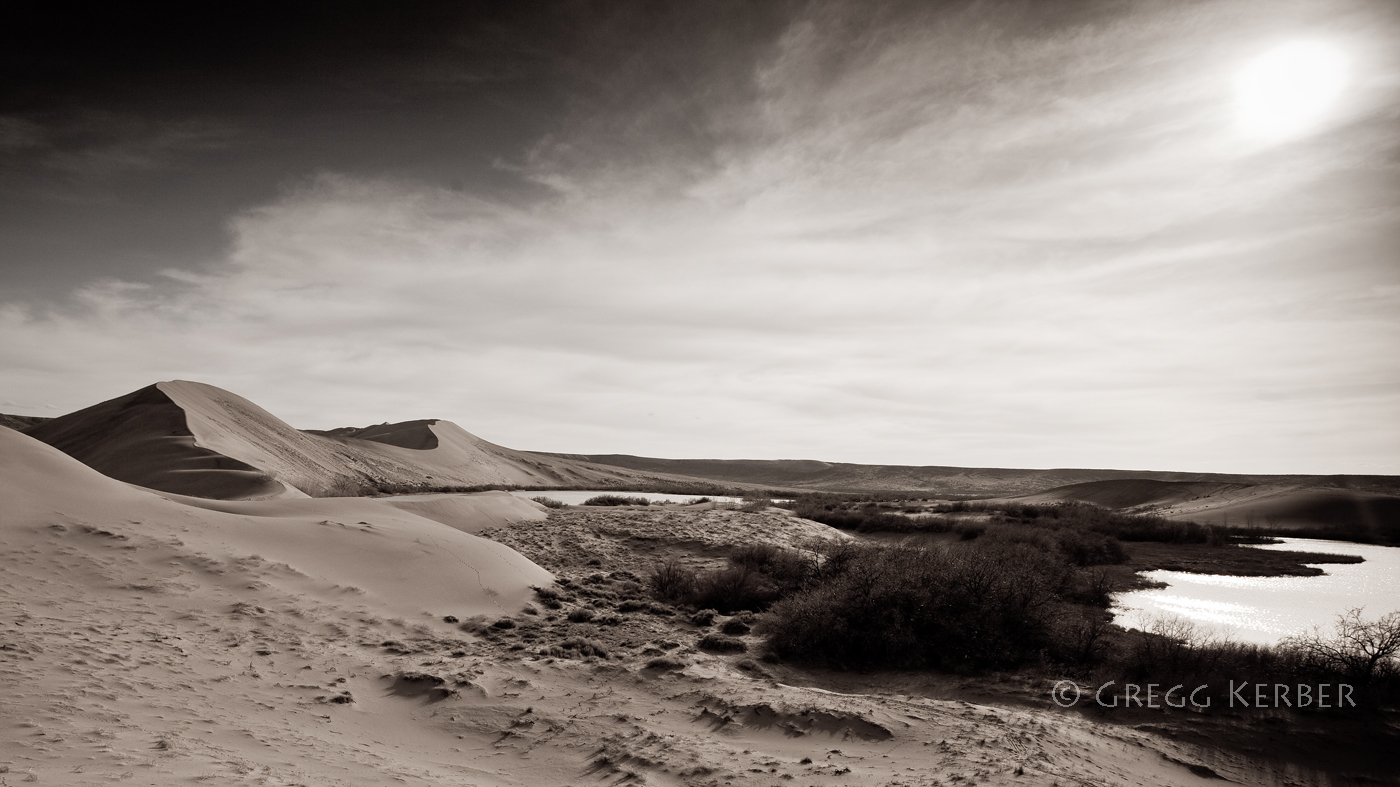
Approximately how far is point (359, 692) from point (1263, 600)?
16.3m

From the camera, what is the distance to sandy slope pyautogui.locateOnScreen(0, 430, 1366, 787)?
482 centimetres

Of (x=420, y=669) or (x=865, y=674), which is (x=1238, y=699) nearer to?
(x=865, y=674)

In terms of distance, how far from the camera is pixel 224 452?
27.3m

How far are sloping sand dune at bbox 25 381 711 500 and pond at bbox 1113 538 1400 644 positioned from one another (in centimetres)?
2312

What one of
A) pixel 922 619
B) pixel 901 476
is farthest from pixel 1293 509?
pixel 901 476

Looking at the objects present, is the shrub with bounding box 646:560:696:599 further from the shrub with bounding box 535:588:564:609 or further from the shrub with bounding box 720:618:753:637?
the shrub with bounding box 535:588:564:609

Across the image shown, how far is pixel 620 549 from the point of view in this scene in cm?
1667

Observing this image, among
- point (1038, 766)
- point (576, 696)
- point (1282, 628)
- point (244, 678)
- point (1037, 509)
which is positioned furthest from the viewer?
point (1037, 509)

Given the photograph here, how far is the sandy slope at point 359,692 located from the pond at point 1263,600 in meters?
5.96

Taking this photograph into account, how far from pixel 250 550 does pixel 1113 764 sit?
10.6 m

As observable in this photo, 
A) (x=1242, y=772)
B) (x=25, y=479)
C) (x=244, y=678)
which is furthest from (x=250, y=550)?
(x=1242, y=772)

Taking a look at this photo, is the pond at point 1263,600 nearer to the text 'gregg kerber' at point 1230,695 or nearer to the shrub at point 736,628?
the text 'gregg kerber' at point 1230,695

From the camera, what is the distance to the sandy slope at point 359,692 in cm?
482

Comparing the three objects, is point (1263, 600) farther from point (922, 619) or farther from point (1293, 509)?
point (1293, 509)
